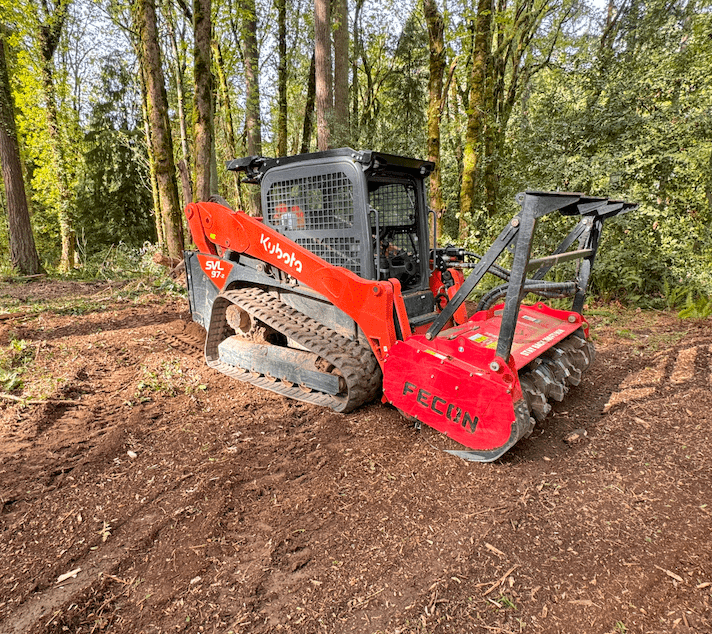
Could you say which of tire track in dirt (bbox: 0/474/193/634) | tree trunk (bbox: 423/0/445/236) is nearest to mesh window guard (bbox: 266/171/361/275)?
tire track in dirt (bbox: 0/474/193/634)

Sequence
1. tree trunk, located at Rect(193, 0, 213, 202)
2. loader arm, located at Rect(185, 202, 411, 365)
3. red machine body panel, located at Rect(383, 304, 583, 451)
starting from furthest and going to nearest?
tree trunk, located at Rect(193, 0, 213, 202)
loader arm, located at Rect(185, 202, 411, 365)
red machine body panel, located at Rect(383, 304, 583, 451)

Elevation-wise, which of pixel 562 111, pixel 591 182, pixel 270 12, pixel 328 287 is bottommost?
pixel 328 287

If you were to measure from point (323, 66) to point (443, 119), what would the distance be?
5976 millimetres

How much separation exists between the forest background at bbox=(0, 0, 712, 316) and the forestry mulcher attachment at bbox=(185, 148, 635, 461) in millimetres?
4131

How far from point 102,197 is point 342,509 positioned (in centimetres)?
2017

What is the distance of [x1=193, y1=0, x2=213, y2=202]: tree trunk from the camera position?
26.1 feet

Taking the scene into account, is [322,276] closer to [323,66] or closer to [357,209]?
[357,209]

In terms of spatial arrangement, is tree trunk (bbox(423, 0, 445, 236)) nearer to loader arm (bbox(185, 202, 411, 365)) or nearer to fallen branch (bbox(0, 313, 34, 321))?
loader arm (bbox(185, 202, 411, 365))

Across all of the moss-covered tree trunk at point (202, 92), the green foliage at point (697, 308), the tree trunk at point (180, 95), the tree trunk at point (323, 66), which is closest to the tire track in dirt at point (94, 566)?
the moss-covered tree trunk at point (202, 92)

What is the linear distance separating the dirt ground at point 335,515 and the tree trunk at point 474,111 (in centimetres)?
541

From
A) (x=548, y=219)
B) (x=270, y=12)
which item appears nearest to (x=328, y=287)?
(x=548, y=219)

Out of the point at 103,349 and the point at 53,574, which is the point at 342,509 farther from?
the point at 103,349

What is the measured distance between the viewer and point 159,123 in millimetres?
8562

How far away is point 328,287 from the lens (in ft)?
12.5
